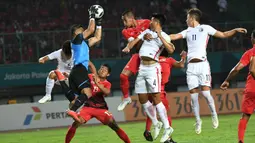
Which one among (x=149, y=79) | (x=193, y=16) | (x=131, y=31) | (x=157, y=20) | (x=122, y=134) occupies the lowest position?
(x=122, y=134)

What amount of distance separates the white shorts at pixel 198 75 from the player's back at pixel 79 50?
339cm

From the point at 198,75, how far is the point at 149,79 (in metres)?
2.23

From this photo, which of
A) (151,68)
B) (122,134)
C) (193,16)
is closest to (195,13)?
(193,16)

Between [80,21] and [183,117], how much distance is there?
7092 millimetres

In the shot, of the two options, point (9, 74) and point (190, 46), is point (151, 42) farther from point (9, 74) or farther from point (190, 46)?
point (9, 74)

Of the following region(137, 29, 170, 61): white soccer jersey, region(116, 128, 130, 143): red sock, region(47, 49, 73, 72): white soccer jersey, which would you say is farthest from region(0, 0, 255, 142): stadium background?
region(116, 128, 130, 143): red sock

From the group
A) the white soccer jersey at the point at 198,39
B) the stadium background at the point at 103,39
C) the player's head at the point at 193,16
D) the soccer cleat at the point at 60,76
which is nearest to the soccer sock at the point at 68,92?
the soccer cleat at the point at 60,76

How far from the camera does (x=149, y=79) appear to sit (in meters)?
14.7

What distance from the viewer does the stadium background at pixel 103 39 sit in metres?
29.4

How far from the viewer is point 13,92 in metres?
30.6

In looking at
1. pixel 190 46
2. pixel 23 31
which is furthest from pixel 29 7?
pixel 190 46

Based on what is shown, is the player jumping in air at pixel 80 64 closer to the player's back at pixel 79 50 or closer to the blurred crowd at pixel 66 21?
the player's back at pixel 79 50

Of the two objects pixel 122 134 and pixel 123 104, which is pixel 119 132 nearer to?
pixel 122 134

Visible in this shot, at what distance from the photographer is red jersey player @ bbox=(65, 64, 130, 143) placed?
45.2 ft
